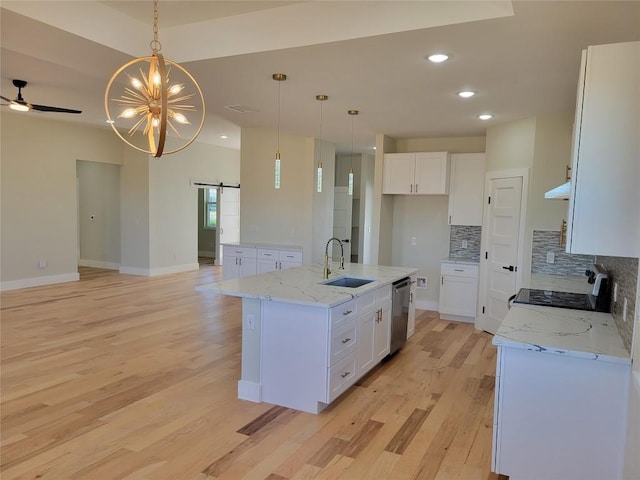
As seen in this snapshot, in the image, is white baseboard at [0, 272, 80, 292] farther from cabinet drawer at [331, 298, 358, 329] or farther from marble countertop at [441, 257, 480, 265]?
marble countertop at [441, 257, 480, 265]

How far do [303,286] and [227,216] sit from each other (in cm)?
757

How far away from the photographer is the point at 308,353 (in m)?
3.23

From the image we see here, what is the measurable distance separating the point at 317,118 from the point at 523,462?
14.4ft

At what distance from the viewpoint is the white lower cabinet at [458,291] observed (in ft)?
19.7

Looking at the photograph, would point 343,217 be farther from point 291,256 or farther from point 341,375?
point 341,375

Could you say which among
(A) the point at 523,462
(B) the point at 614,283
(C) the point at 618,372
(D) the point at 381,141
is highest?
(D) the point at 381,141

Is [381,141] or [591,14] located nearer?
[591,14]

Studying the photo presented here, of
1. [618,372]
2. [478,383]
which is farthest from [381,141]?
[618,372]

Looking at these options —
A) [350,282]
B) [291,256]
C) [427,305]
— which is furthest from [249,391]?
[427,305]

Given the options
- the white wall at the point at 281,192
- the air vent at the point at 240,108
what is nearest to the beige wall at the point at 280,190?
the white wall at the point at 281,192

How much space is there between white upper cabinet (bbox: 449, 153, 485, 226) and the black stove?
97.8 inches

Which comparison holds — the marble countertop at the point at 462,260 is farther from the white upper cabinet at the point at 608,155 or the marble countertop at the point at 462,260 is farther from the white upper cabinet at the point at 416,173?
the white upper cabinet at the point at 608,155

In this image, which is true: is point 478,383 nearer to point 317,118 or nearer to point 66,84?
point 317,118

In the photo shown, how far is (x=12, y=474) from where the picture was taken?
2.46 metres
